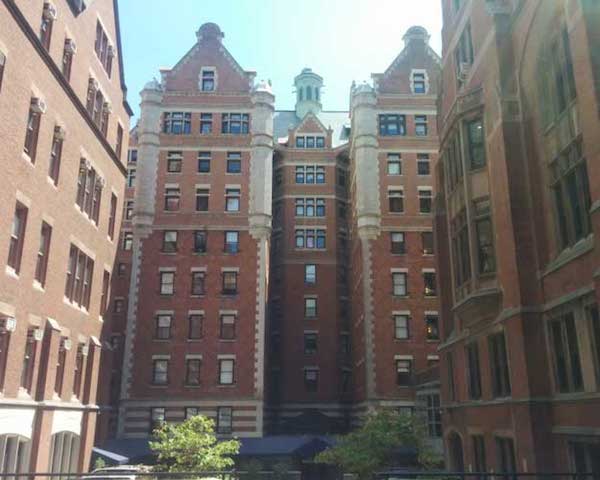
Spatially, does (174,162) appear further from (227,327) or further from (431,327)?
(431,327)

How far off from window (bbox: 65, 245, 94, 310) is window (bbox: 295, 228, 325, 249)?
26.4 meters

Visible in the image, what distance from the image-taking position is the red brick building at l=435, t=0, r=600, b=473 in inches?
591

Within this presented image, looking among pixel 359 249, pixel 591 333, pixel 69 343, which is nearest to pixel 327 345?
pixel 359 249

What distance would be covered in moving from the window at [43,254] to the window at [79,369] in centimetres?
564

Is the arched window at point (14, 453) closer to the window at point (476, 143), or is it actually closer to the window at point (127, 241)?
the window at point (476, 143)

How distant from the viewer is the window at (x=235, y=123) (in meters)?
46.9

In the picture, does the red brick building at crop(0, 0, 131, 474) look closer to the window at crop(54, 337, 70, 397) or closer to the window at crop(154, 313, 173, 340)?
the window at crop(54, 337, 70, 397)

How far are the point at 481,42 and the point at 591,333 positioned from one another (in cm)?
1219

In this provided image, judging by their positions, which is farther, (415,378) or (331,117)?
(331,117)

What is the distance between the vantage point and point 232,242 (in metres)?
44.4

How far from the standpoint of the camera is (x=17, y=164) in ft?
62.4

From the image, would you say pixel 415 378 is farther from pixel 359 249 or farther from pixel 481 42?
pixel 481 42

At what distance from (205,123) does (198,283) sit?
42.6 feet

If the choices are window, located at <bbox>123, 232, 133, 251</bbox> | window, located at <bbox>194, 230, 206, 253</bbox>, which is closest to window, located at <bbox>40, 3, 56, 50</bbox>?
window, located at <bbox>194, 230, 206, 253</bbox>
